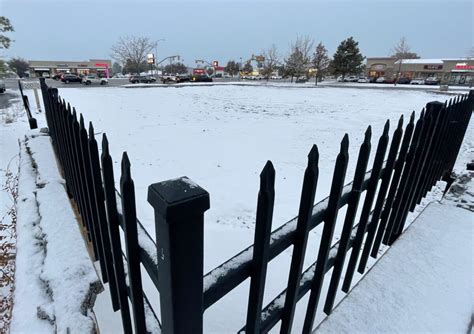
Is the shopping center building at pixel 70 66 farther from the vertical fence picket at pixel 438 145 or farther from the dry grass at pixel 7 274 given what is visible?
the vertical fence picket at pixel 438 145

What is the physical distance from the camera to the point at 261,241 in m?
1.01

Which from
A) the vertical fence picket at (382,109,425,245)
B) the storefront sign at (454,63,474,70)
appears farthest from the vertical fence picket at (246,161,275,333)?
the storefront sign at (454,63,474,70)

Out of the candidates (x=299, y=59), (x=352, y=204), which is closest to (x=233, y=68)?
(x=299, y=59)

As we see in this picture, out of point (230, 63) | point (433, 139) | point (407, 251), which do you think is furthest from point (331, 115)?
point (230, 63)

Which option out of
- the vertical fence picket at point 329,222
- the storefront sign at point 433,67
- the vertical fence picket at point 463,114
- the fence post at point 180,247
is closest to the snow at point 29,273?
the fence post at point 180,247

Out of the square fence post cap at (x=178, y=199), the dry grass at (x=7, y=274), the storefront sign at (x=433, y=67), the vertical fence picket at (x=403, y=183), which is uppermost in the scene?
the storefront sign at (x=433, y=67)

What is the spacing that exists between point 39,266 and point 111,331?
715mm

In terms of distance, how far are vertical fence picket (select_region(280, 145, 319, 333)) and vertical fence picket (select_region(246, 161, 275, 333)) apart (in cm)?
21

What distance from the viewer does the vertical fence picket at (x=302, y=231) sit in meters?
1.11

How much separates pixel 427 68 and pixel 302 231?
7597 cm

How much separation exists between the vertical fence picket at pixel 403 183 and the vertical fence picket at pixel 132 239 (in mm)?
2158

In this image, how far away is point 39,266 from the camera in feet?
5.70

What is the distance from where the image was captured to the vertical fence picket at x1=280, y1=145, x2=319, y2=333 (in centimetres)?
111

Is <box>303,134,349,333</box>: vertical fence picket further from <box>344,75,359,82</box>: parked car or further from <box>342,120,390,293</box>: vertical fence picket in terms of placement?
<box>344,75,359,82</box>: parked car
